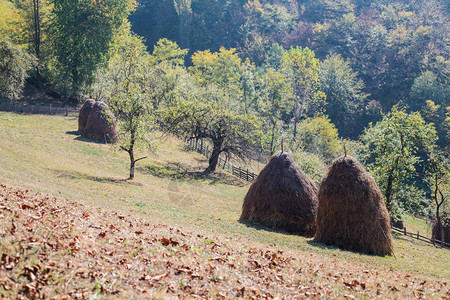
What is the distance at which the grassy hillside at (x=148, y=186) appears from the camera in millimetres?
14586

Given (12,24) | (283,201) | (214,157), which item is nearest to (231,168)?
(214,157)

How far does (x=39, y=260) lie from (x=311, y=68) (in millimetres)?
73977

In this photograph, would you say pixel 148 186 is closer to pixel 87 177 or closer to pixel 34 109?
pixel 87 177

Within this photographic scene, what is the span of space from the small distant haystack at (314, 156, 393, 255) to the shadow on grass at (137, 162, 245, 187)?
61.0 ft

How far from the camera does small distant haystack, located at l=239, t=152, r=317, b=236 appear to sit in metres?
17.7

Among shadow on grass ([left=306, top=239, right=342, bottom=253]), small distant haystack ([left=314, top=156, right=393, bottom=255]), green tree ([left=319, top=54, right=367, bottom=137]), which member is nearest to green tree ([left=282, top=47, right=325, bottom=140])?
green tree ([left=319, top=54, right=367, bottom=137])

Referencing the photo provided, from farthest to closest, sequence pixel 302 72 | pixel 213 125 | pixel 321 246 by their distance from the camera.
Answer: pixel 302 72, pixel 213 125, pixel 321 246

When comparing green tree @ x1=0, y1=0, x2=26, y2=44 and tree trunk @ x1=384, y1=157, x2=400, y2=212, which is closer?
tree trunk @ x1=384, y1=157, x2=400, y2=212

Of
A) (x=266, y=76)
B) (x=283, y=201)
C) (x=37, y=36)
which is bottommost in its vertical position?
(x=283, y=201)

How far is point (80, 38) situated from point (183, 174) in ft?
99.3

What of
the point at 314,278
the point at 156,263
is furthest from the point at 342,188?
the point at 156,263

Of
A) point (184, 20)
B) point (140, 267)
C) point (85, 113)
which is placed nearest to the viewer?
point (140, 267)

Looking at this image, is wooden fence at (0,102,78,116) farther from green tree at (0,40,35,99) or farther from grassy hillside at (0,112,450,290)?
grassy hillside at (0,112,450,290)

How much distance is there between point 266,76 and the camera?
229 ft
